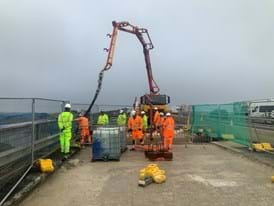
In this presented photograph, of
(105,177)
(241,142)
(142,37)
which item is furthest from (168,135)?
(142,37)

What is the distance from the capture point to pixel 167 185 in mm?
10016

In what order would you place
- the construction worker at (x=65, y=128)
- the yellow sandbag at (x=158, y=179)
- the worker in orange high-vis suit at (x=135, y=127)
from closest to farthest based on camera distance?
the yellow sandbag at (x=158, y=179)
the construction worker at (x=65, y=128)
the worker in orange high-vis suit at (x=135, y=127)

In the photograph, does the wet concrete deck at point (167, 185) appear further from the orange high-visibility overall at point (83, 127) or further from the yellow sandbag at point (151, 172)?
the orange high-visibility overall at point (83, 127)

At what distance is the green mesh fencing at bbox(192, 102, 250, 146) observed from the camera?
18000 mm

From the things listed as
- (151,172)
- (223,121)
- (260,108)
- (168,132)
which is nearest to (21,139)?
(151,172)

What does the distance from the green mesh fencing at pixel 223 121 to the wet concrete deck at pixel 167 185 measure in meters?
3.77

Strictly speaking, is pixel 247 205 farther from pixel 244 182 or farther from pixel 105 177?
pixel 105 177

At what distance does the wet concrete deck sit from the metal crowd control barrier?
63 centimetres

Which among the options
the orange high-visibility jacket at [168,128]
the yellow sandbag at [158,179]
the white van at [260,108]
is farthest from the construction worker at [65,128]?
the white van at [260,108]

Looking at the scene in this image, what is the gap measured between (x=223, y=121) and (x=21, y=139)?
13.0 m

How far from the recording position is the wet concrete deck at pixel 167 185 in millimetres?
8531

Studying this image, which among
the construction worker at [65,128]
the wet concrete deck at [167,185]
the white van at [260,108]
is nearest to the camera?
the wet concrete deck at [167,185]

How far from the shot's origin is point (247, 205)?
8.09m

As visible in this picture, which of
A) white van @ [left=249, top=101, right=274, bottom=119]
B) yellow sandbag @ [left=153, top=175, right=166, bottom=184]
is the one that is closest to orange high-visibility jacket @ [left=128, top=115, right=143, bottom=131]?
white van @ [left=249, top=101, right=274, bottom=119]
